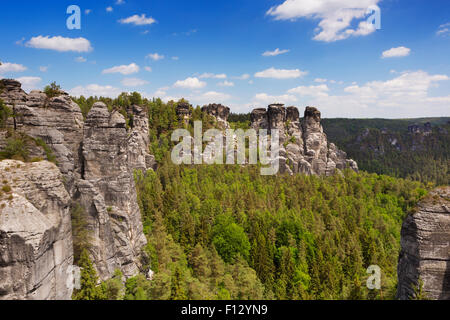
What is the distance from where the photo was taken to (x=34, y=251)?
16.5m

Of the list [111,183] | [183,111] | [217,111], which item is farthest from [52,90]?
[217,111]

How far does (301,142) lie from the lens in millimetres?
94875

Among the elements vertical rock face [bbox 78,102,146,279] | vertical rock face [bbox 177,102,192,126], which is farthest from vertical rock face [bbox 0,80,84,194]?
vertical rock face [bbox 177,102,192,126]

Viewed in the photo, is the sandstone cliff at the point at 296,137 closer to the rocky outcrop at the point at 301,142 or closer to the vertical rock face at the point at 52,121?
the rocky outcrop at the point at 301,142

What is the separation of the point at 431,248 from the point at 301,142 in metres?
75.2

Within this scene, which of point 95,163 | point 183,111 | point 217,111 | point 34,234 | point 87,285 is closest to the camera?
point 34,234

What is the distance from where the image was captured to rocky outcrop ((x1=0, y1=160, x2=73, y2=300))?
53.1 ft

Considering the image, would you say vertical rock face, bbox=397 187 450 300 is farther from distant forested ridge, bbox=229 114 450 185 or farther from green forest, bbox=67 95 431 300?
distant forested ridge, bbox=229 114 450 185

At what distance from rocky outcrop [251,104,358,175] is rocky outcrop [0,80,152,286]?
60.6m

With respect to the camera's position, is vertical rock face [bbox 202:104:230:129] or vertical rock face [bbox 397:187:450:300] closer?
vertical rock face [bbox 397:187:450:300]

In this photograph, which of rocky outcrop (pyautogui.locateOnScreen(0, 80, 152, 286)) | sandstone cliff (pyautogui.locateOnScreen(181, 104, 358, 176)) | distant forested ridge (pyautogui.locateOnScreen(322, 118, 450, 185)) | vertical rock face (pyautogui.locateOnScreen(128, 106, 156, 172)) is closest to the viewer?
rocky outcrop (pyautogui.locateOnScreen(0, 80, 152, 286))

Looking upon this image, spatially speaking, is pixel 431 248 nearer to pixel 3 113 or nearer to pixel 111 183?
pixel 111 183
